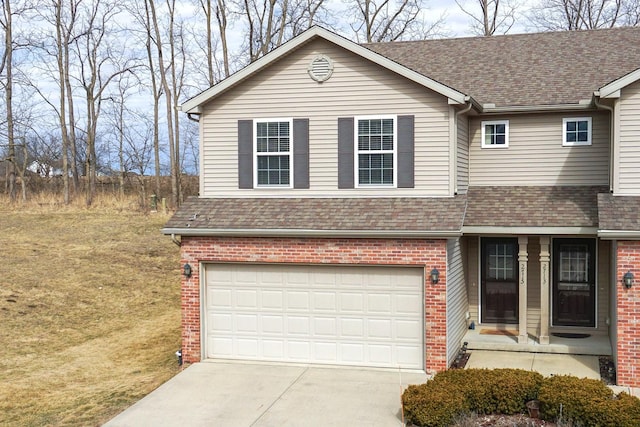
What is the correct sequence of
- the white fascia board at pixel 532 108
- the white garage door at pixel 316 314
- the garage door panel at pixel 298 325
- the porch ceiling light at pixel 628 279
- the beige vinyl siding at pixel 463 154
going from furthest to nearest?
the white fascia board at pixel 532 108
the beige vinyl siding at pixel 463 154
the garage door panel at pixel 298 325
the white garage door at pixel 316 314
the porch ceiling light at pixel 628 279

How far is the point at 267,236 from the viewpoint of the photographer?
13.8 meters

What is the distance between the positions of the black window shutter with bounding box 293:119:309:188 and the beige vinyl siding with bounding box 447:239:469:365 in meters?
3.24

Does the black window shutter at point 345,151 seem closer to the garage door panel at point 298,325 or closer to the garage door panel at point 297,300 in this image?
the garage door panel at point 297,300

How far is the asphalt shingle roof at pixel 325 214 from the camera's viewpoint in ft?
43.1

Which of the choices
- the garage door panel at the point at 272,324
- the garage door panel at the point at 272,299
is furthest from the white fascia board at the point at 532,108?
the garage door panel at the point at 272,324

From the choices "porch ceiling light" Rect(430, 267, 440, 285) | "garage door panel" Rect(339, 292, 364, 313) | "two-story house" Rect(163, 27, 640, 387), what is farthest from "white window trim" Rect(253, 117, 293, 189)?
"porch ceiling light" Rect(430, 267, 440, 285)

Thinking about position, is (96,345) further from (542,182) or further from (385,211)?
(542,182)

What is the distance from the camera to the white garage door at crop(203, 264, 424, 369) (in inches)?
530

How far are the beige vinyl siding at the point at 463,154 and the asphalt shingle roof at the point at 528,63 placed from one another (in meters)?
0.84

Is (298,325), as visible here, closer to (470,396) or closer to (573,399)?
(470,396)

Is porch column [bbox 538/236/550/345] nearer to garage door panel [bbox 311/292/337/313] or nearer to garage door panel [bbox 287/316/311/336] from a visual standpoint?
garage door panel [bbox 311/292/337/313]

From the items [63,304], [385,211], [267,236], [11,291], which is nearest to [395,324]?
[385,211]

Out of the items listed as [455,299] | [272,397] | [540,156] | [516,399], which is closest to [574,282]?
[540,156]

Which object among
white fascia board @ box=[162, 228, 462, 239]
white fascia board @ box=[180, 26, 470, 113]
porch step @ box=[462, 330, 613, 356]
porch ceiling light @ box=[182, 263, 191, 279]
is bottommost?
porch step @ box=[462, 330, 613, 356]
